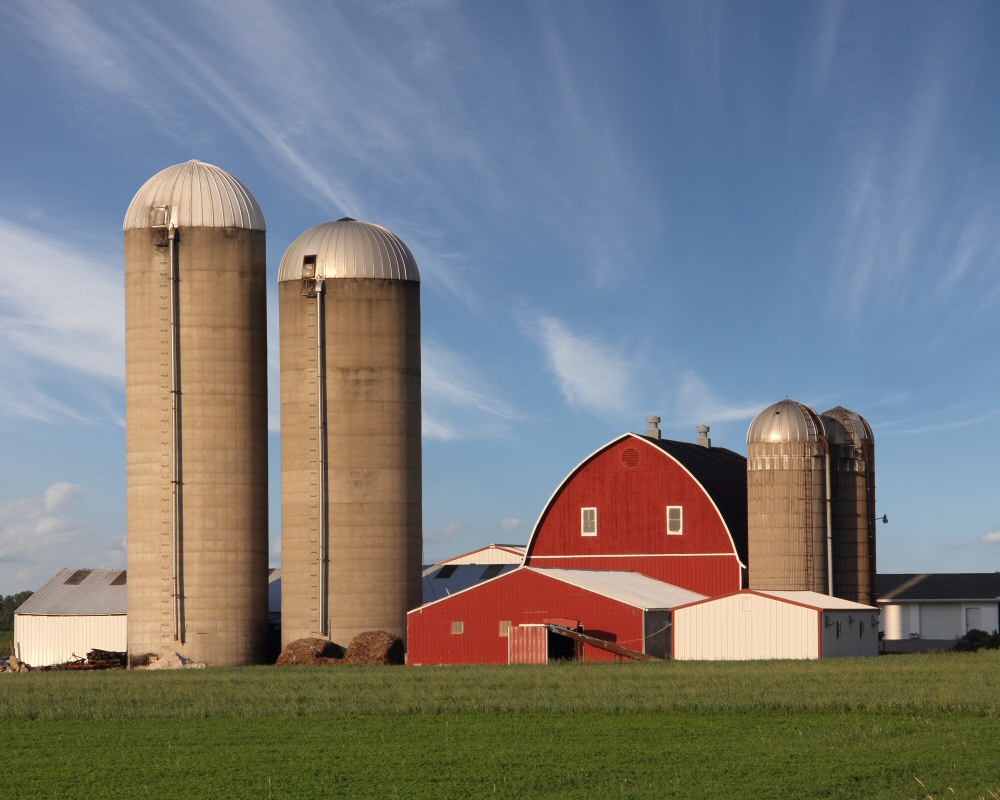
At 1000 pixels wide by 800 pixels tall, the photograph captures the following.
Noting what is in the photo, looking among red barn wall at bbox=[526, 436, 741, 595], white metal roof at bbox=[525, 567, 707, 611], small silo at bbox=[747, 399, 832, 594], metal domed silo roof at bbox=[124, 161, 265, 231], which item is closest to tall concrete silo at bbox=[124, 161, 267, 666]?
metal domed silo roof at bbox=[124, 161, 265, 231]

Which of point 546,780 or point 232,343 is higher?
point 232,343

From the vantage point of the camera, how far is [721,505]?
64.6 m

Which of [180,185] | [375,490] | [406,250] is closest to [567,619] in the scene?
Answer: [375,490]

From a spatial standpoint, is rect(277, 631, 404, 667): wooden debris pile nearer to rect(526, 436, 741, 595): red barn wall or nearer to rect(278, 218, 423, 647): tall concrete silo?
rect(278, 218, 423, 647): tall concrete silo

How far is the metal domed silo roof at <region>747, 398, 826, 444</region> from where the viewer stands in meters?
59.8

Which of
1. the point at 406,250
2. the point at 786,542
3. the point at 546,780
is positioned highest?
the point at 406,250

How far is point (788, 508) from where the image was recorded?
59594 mm

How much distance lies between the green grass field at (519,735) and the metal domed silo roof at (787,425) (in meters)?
16.6

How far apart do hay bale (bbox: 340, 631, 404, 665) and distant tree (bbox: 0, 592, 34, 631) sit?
101109mm

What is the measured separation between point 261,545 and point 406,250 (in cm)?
1355

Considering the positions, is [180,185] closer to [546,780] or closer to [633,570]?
[633,570]

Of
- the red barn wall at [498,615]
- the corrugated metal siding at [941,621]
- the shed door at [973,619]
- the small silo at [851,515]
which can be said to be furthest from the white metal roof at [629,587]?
the shed door at [973,619]

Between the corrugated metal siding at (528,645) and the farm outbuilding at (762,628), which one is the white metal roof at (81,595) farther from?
the farm outbuilding at (762,628)

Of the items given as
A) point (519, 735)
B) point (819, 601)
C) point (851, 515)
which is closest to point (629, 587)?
point (819, 601)
